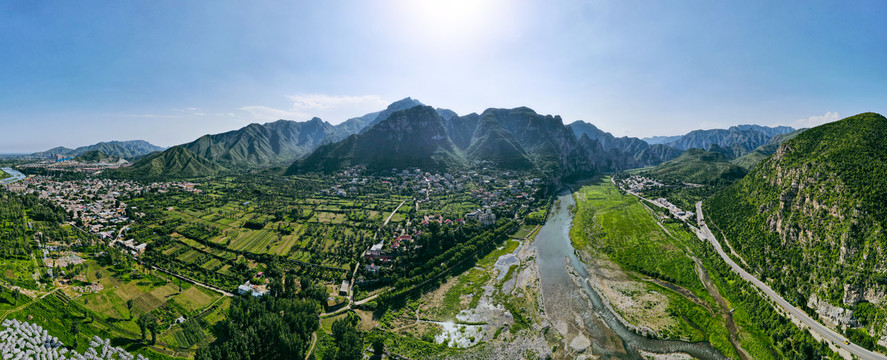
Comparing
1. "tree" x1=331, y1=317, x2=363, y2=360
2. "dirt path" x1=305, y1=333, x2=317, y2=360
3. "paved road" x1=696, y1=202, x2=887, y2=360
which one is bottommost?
"dirt path" x1=305, y1=333, x2=317, y2=360

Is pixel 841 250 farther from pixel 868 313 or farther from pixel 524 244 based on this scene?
pixel 524 244

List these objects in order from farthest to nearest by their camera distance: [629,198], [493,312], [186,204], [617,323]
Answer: [629,198]
[186,204]
[493,312]
[617,323]

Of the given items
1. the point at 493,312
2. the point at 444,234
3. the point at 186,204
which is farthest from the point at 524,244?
the point at 186,204

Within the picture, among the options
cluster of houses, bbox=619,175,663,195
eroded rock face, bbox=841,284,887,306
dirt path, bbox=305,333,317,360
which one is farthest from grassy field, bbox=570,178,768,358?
dirt path, bbox=305,333,317,360

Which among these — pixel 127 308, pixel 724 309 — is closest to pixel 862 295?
pixel 724 309

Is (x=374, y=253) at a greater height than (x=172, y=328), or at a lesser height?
greater

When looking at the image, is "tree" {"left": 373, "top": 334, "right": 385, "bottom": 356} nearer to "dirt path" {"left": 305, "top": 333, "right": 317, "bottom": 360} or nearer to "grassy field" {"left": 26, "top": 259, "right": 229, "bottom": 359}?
"dirt path" {"left": 305, "top": 333, "right": 317, "bottom": 360}
